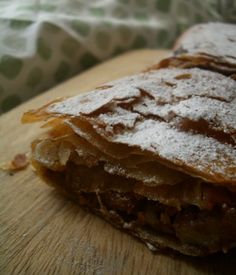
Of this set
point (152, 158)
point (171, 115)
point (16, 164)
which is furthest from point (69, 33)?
point (152, 158)

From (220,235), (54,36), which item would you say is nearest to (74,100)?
(220,235)

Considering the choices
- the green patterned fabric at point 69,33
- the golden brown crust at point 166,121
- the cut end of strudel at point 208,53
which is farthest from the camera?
the green patterned fabric at point 69,33

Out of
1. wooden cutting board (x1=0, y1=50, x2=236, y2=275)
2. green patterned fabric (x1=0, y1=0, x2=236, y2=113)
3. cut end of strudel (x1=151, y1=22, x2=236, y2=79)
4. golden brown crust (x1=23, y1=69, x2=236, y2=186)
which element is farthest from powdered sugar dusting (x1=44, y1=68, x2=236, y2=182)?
green patterned fabric (x1=0, y1=0, x2=236, y2=113)

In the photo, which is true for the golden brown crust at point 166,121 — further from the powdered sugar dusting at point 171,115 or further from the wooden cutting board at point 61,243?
the wooden cutting board at point 61,243

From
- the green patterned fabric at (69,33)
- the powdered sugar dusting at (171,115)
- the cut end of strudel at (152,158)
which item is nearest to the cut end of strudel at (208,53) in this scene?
the powdered sugar dusting at (171,115)

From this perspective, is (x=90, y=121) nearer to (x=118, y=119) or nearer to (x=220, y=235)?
(x=118, y=119)

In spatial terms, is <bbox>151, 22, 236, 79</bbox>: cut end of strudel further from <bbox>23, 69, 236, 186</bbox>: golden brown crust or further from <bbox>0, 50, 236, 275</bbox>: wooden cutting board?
<bbox>0, 50, 236, 275</bbox>: wooden cutting board

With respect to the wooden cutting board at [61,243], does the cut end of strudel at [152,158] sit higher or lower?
higher

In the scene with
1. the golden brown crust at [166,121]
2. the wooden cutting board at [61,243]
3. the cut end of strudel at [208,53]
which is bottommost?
the wooden cutting board at [61,243]
